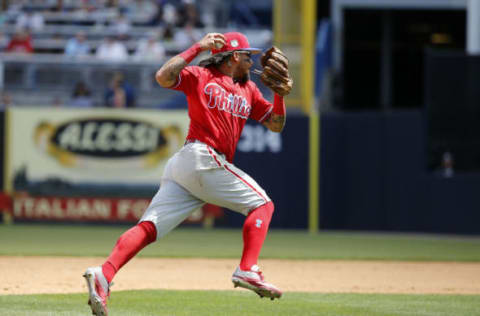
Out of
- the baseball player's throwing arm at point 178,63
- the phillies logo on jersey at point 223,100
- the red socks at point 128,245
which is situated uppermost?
the baseball player's throwing arm at point 178,63

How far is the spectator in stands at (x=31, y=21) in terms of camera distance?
19781 mm

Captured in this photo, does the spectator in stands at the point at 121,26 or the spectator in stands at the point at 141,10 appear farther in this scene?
the spectator in stands at the point at 141,10

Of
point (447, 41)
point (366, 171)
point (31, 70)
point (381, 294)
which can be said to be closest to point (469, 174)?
point (366, 171)

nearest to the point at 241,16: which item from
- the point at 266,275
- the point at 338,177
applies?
the point at 338,177

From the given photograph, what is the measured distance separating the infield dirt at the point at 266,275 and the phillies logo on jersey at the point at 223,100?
→ 274cm

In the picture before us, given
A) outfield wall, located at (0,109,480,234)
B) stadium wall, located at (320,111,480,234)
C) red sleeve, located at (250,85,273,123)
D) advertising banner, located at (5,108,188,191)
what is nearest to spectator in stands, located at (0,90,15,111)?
advertising banner, located at (5,108,188,191)

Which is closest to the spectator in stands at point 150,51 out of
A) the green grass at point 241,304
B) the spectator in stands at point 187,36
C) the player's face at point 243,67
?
the spectator in stands at point 187,36

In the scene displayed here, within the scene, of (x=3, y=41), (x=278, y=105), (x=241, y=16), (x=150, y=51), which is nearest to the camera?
(x=278, y=105)

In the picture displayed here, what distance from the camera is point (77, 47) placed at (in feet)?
60.1

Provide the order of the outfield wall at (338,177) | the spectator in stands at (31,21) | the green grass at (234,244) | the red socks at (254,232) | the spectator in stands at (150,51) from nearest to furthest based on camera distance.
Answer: the red socks at (254,232)
the green grass at (234,244)
the outfield wall at (338,177)
the spectator in stands at (150,51)
the spectator in stands at (31,21)

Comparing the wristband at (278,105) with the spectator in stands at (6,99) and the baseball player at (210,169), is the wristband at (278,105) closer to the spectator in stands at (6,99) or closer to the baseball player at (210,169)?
the baseball player at (210,169)

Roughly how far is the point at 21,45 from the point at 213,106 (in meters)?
A: 13.2

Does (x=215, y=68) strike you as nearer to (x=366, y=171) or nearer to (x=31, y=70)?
(x=366, y=171)

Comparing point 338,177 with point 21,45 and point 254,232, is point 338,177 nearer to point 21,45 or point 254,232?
point 21,45
